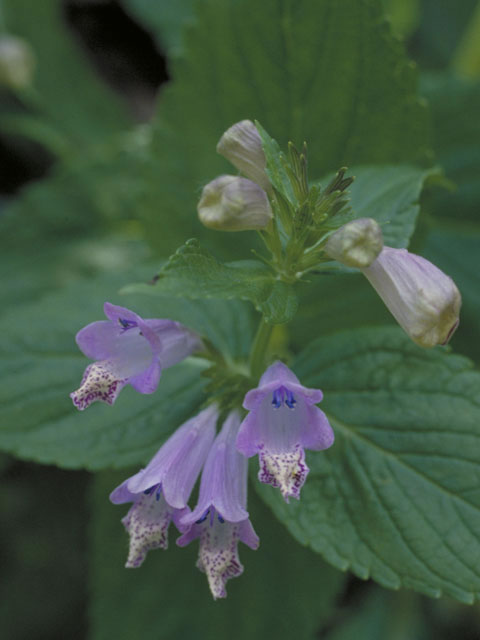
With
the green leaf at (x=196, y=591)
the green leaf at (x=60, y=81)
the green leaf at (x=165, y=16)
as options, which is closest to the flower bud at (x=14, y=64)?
the green leaf at (x=60, y=81)

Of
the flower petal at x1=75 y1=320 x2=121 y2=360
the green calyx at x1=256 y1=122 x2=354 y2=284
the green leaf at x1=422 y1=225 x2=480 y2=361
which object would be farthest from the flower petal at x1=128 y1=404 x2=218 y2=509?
the green leaf at x1=422 y1=225 x2=480 y2=361

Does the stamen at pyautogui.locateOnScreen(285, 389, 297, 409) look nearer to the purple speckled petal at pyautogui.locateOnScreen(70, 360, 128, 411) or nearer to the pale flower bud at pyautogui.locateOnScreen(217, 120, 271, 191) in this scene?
the purple speckled petal at pyautogui.locateOnScreen(70, 360, 128, 411)

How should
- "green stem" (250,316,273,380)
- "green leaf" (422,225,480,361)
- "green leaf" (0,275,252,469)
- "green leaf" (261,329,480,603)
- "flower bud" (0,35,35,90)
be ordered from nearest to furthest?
"green leaf" (261,329,480,603) < "green stem" (250,316,273,380) < "green leaf" (0,275,252,469) < "green leaf" (422,225,480,361) < "flower bud" (0,35,35,90)

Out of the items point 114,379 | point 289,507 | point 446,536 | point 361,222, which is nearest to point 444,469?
point 446,536

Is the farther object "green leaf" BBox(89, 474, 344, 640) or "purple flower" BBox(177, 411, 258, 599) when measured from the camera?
"green leaf" BBox(89, 474, 344, 640)

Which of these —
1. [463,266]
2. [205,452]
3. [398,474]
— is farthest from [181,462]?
[463,266]

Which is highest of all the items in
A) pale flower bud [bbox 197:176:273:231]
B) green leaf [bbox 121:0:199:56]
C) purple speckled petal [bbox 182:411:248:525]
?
green leaf [bbox 121:0:199:56]

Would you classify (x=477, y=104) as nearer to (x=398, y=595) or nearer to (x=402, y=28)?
(x=402, y=28)
